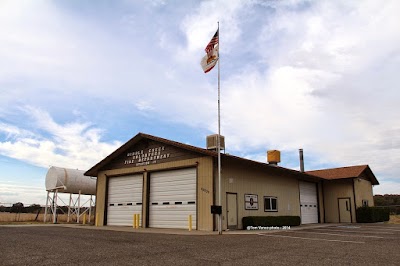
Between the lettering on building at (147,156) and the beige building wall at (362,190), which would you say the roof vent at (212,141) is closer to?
the lettering on building at (147,156)

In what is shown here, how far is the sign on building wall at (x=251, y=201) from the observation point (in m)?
19.8

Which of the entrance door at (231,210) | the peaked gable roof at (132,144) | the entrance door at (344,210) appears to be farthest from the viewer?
the entrance door at (344,210)

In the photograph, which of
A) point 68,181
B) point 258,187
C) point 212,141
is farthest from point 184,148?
point 68,181

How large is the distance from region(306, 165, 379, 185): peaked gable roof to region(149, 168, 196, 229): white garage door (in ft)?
47.6

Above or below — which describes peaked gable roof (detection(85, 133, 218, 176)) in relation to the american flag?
below

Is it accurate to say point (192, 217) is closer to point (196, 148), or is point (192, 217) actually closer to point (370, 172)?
point (196, 148)

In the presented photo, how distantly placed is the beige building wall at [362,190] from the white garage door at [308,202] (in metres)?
3.31

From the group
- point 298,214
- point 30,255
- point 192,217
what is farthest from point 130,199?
point 30,255

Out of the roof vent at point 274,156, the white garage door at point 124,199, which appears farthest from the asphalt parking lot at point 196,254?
the roof vent at point 274,156

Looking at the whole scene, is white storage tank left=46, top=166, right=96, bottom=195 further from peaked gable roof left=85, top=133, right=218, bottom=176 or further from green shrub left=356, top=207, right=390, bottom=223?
green shrub left=356, top=207, right=390, bottom=223

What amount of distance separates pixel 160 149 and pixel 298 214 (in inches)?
429

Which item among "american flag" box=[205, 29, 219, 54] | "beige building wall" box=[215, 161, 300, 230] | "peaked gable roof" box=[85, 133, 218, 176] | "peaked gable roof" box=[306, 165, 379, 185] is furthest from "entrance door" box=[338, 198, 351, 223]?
"american flag" box=[205, 29, 219, 54]

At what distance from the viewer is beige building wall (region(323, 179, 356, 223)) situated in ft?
93.3

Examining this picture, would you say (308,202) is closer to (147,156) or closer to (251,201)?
(251,201)
